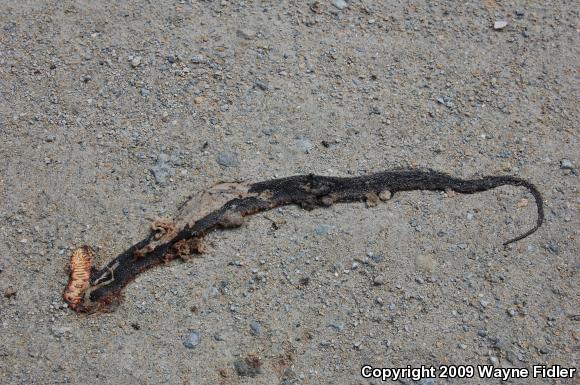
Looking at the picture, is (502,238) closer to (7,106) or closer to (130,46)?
(130,46)

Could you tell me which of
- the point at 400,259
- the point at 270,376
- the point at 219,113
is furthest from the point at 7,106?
the point at 400,259

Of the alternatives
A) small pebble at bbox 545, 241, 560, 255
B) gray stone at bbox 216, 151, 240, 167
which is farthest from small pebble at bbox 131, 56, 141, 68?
small pebble at bbox 545, 241, 560, 255

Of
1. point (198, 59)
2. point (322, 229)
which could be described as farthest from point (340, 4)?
point (322, 229)

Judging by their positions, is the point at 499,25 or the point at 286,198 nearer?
the point at 286,198

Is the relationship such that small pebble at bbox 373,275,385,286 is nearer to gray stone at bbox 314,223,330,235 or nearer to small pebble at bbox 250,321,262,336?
gray stone at bbox 314,223,330,235

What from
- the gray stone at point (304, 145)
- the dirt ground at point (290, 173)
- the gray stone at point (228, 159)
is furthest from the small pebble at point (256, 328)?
the gray stone at point (304, 145)

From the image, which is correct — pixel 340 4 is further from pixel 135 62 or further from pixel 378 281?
pixel 378 281
